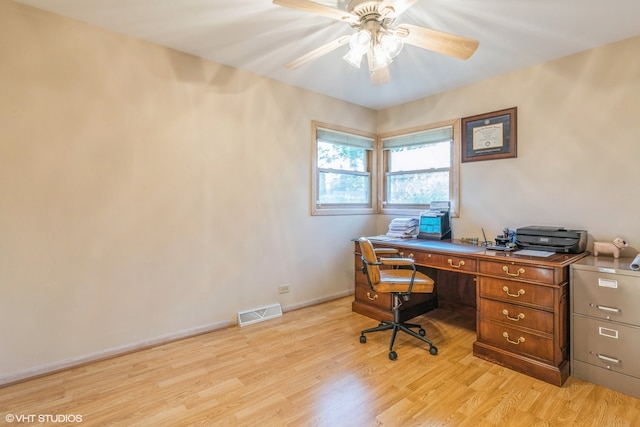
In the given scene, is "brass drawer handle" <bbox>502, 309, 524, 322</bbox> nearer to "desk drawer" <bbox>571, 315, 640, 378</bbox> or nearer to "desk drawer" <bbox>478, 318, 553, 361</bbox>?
"desk drawer" <bbox>478, 318, 553, 361</bbox>

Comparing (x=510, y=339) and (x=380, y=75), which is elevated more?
(x=380, y=75)

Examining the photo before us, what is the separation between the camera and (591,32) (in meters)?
2.35

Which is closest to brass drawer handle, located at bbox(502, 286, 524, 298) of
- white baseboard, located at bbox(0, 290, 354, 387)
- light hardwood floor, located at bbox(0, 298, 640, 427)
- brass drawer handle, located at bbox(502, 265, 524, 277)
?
brass drawer handle, located at bbox(502, 265, 524, 277)

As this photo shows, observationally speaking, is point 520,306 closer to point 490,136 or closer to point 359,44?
point 490,136

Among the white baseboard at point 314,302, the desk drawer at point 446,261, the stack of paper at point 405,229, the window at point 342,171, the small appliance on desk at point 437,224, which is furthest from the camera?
the window at point 342,171

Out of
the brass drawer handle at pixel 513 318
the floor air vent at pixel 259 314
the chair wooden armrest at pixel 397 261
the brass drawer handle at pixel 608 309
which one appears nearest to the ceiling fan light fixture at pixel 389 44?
the chair wooden armrest at pixel 397 261

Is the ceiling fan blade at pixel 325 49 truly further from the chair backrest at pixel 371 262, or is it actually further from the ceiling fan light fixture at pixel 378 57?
the chair backrest at pixel 371 262

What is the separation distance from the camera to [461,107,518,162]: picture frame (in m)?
3.06

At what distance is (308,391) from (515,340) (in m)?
1.56

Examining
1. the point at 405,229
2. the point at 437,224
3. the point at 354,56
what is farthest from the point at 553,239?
the point at 354,56

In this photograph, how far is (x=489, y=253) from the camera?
2500 mm

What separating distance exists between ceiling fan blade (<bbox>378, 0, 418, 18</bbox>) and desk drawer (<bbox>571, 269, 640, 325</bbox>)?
2.07m

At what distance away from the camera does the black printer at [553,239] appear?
243 cm

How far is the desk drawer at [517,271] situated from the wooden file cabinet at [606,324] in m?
0.23
